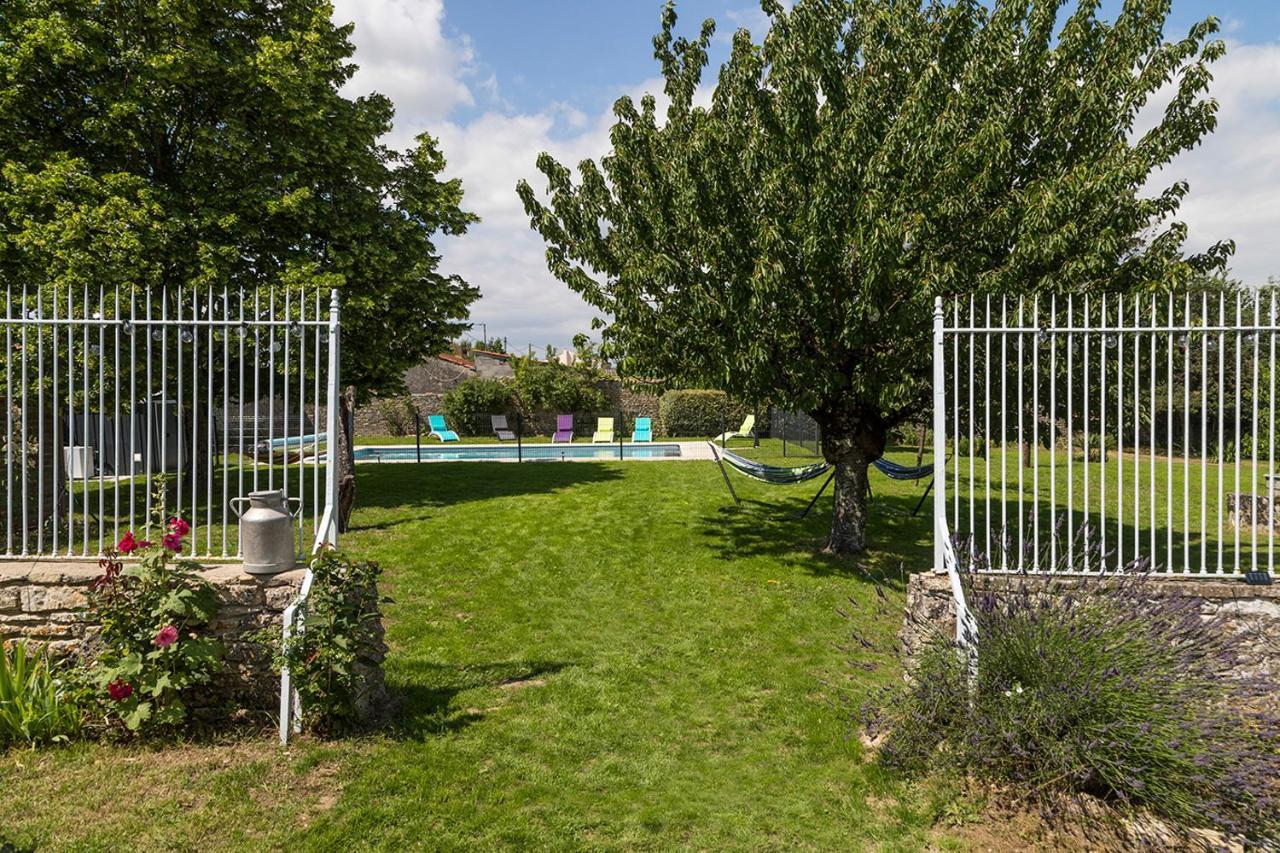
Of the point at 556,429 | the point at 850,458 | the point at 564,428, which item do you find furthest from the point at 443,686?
the point at 556,429

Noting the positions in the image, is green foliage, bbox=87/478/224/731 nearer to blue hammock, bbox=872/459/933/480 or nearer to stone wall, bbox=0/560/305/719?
stone wall, bbox=0/560/305/719

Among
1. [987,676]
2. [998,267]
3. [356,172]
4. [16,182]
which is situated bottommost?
[987,676]

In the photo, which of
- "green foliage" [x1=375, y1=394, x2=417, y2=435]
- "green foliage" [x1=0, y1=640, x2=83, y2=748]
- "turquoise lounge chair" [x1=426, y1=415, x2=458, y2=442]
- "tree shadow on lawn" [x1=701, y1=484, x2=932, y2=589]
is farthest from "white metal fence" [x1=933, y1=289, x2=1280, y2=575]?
"green foliage" [x1=375, y1=394, x2=417, y2=435]

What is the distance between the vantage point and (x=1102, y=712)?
11.2ft

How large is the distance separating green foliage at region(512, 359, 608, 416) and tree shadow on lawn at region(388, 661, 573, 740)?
24000 millimetres

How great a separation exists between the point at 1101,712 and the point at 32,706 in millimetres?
5607

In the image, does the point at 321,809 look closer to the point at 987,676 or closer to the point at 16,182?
the point at 987,676

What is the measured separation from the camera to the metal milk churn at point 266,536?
441 cm

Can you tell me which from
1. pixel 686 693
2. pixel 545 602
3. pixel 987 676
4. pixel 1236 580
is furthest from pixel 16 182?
pixel 1236 580

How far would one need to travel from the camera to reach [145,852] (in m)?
3.19

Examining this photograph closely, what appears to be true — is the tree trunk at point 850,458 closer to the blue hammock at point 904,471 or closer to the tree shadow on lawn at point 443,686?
the blue hammock at point 904,471

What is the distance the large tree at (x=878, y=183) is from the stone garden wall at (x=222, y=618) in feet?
15.2

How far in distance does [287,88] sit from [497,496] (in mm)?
6985

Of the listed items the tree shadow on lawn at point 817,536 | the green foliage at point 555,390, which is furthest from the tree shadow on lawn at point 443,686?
the green foliage at point 555,390
